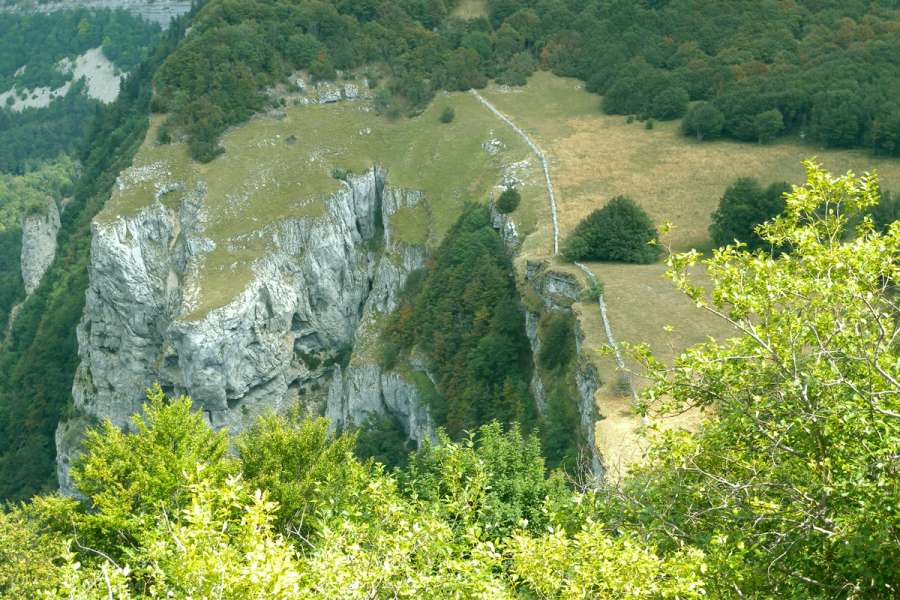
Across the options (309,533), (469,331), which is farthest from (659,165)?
(309,533)

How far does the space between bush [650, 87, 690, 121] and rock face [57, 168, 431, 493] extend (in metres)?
21.0

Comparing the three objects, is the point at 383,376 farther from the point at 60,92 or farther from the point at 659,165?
the point at 60,92

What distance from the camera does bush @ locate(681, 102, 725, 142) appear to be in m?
65.4

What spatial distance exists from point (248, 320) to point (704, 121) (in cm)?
3690

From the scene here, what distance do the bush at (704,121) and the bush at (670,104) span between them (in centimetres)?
379

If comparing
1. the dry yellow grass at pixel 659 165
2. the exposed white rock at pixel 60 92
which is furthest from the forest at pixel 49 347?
the exposed white rock at pixel 60 92

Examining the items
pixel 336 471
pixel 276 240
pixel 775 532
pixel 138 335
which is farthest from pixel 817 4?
pixel 775 532

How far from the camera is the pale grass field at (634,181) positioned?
36.9m

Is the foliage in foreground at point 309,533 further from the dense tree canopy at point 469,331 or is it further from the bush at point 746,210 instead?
the bush at point 746,210

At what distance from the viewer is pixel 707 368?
560 inches

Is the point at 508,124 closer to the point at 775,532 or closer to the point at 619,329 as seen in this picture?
the point at 619,329

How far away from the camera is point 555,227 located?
54.9 meters

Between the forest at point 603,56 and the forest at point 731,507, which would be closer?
the forest at point 731,507

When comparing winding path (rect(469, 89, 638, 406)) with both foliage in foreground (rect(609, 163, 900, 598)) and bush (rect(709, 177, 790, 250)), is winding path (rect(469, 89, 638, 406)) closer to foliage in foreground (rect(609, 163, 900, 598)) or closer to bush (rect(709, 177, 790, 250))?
foliage in foreground (rect(609, 163, 900, 598))
